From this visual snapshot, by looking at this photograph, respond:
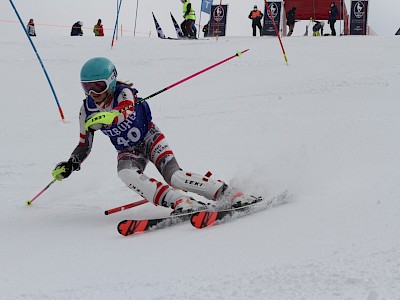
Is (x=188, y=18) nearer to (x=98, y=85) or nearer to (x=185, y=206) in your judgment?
(x=98, y=85)

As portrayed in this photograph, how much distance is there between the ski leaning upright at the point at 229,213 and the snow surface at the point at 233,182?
0.09m

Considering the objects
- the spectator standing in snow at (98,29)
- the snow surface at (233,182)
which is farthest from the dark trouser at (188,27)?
the snow surface at (233,182)

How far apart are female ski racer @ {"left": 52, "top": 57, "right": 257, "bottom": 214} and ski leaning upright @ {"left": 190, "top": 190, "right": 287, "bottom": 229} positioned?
2.9 inches

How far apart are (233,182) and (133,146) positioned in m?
0.82

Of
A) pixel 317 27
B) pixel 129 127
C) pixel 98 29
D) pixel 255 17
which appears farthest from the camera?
pixel 98 29

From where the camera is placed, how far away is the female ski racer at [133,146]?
3.97 meters

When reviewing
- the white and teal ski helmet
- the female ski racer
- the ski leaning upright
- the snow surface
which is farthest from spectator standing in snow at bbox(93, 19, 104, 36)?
the ski leaning upright

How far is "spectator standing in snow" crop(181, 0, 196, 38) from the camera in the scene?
17.6 meters

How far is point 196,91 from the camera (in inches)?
407

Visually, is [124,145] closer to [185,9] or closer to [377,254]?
[377,254]

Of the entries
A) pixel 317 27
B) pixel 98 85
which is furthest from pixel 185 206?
pixel 317 27

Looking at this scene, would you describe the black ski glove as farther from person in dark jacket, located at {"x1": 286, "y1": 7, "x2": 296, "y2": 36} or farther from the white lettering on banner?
person in dark jacket, located at {"x1": 286, "y1": 7, "x2": 296, "y2": 36}

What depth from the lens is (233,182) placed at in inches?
169

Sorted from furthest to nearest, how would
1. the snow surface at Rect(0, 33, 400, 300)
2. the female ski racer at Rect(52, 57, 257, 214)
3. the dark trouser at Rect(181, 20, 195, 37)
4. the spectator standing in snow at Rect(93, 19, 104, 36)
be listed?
the spectator standing in snow at Rect(93, 19, 104, 36) → the dark trouser at Rect(181, 20, 195, 37) → the female ski racer at Rect(52, 57, 257, 214) → the snow surface at Rect(0, 33, 400, 300)
